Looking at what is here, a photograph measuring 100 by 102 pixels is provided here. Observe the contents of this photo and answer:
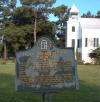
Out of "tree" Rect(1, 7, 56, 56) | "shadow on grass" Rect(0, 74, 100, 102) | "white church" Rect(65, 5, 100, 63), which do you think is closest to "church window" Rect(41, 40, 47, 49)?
"shadow on grass" Rect(0, 74, 100, 102)

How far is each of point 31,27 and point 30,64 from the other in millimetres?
42705

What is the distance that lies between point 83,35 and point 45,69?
32208 millimetres

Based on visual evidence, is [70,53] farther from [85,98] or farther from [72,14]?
[72,14]

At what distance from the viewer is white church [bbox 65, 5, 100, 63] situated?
126 feet

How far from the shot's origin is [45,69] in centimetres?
647

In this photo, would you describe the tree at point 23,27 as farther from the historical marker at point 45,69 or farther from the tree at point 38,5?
the historical marker at point 45,69

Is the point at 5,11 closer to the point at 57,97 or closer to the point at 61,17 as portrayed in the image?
the point at 61,17

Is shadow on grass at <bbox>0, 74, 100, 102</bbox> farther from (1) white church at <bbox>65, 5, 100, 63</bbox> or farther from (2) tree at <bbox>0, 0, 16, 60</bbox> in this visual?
(2) tree at <bbox>0, 0, 16, 60</bbox>

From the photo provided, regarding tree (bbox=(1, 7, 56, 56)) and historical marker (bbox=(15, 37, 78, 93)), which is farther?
tree (bbox=(1, 7, 56, 56))

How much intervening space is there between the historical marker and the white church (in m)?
32.0

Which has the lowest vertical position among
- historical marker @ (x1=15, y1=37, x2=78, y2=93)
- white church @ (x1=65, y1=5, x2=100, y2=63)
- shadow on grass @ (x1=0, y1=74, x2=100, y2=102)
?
shadow on grass @ (x1=0, y1=74, x2=100, y2=102)

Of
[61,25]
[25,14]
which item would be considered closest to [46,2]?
[25,14]

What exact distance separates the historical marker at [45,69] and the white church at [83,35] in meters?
32.0

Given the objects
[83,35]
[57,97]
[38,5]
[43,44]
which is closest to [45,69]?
[43,44]
